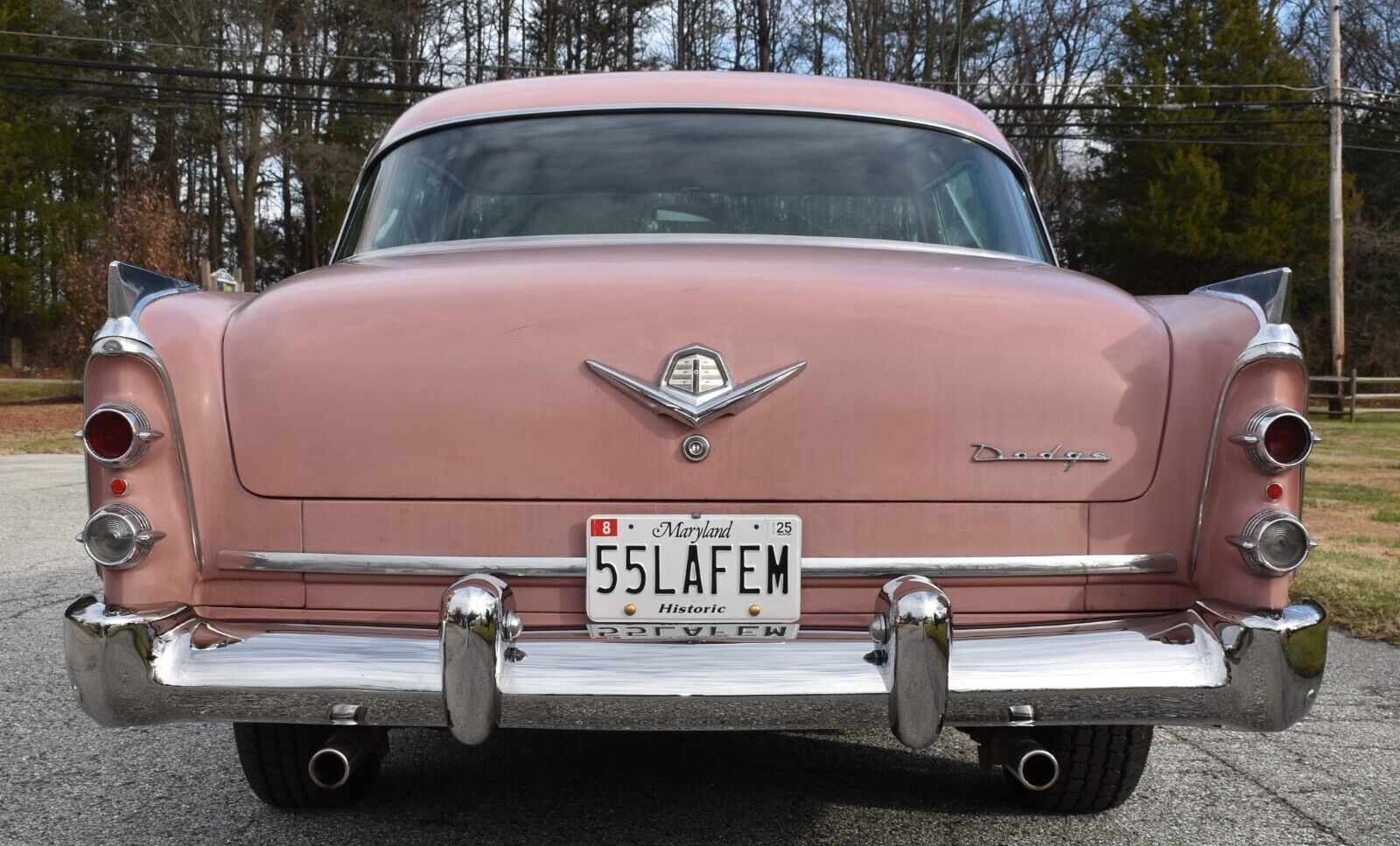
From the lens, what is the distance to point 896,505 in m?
2.35

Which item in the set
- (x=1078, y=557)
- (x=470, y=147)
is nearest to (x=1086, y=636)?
(x=1078, y=557)

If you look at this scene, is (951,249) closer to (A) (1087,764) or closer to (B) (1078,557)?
(B) (1078,557)

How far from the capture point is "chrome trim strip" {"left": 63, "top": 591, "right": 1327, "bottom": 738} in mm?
2125

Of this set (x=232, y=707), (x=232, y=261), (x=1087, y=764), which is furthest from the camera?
(x=232, y=261)

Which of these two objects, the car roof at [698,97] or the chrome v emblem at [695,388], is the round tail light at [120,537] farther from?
the car roof at [698,97]

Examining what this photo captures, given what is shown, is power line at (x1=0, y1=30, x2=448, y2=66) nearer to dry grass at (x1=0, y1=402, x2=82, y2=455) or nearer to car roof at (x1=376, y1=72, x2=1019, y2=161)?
dry grass at (x1=0, y1=402, x2=82, y2=455)

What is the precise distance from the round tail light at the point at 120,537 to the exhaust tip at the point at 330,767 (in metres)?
0.59

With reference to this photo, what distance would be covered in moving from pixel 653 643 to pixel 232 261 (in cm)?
4067

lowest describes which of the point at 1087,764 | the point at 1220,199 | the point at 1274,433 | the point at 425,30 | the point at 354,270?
the point at 1087,764

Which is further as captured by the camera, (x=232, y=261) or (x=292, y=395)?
(x=232, y=261)

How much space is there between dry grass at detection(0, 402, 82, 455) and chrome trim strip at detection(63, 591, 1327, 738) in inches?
617

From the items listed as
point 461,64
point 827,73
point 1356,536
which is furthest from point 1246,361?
point 827,73

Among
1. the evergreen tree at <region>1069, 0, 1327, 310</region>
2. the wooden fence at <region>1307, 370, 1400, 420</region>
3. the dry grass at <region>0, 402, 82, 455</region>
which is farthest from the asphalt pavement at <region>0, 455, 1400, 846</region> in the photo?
the evergreen tree at <region>1069, 0, 1327, 310</region>

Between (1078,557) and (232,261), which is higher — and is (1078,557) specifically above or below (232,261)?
below
